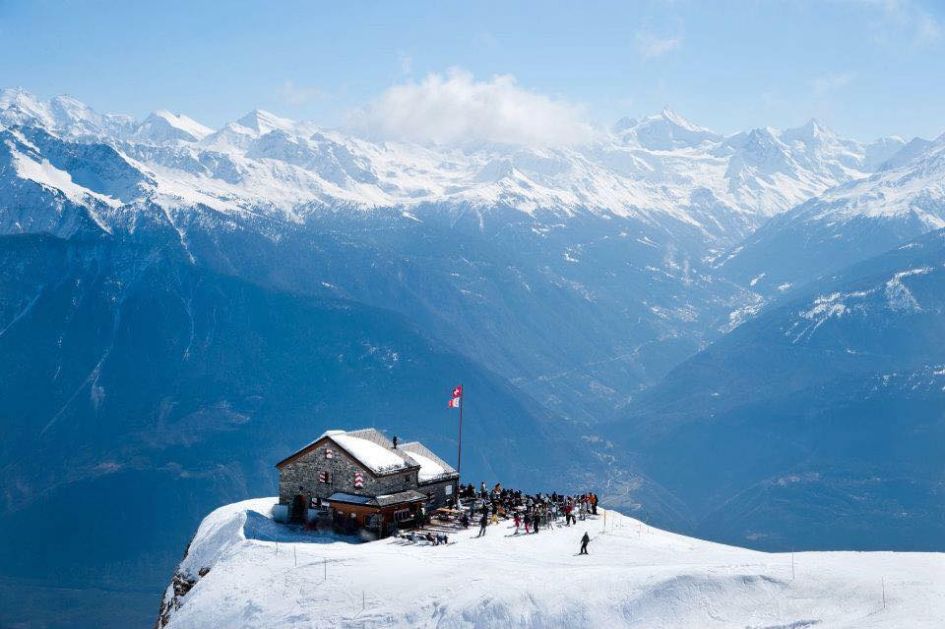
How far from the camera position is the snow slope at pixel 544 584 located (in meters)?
61.8

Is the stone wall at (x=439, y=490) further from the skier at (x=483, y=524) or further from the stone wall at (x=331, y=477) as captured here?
the skier at (x=483, y=524)

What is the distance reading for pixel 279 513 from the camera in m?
99.2

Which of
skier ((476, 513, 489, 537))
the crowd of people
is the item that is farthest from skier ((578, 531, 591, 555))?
skier ((476, 513, 489, 537))

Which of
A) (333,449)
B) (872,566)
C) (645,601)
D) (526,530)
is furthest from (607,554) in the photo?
(333,449)

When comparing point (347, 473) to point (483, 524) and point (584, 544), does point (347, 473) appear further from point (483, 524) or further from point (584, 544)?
point (584, 544)

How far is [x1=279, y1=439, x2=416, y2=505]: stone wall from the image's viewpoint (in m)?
97.1

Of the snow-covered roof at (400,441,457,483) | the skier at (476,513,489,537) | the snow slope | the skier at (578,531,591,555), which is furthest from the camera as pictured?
the snow-covered roof at (400,441,457,483)

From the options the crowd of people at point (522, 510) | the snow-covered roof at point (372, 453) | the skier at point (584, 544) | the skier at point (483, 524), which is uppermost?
the snow-covered roof at point (372, 453)

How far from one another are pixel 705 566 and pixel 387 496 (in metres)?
37.0

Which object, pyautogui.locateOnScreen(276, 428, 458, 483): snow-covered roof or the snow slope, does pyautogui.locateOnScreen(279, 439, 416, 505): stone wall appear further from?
the snow slope

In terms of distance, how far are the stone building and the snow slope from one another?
665 cm

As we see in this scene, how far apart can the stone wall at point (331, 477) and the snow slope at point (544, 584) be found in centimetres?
665

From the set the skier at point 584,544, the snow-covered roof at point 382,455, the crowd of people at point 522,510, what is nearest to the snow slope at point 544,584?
the skier at point 584,544

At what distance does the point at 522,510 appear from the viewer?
9925 cm
